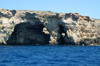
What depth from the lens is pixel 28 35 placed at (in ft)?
267

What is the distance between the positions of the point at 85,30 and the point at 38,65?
2041 inches

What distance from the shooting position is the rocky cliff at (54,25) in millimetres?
67500

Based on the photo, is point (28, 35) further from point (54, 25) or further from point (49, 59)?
point (49, 59)

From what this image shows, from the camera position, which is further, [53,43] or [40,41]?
[40,41]

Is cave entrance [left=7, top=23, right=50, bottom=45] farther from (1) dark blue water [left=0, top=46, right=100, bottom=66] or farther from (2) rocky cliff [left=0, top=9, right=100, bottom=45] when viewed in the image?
(1) dark blue water [left=0, top=46, right=100, bottom=66]

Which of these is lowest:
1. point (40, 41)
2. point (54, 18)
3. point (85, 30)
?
point (40, 41)

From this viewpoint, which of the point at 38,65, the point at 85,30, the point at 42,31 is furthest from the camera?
the point at 42,31

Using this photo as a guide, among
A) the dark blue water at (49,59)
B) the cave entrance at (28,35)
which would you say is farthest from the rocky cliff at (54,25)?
the dark blue water at (49,59)

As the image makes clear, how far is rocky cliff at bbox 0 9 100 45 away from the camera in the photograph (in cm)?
6750

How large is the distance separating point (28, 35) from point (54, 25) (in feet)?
46.3

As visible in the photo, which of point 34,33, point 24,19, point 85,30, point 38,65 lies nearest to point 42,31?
point 34,33

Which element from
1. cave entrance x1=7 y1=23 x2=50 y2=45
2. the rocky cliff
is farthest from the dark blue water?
cave entrance x1=7 y1=23 x2=50 y2=45

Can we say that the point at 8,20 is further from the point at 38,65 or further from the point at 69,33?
the point at 38,65

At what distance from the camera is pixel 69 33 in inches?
2729
